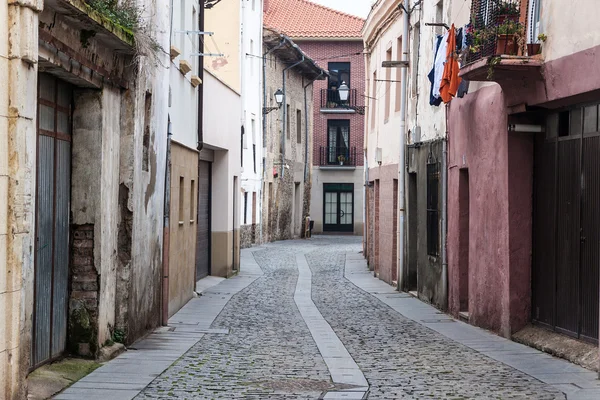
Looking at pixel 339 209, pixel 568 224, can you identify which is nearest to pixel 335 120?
pixel 339 209

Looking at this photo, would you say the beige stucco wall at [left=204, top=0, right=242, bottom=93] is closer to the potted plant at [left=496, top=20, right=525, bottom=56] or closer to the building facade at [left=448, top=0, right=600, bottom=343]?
the building facade at [left=448, top=0, right=600, bottom=343]

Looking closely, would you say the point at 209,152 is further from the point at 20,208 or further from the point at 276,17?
the point at 276,17

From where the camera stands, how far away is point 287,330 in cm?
1467

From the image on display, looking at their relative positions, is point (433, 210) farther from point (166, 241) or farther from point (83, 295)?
point (83, 295)

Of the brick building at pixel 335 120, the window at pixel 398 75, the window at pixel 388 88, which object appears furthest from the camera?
the brick building at pixel 335 120

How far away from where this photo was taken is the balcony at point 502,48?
12.0m

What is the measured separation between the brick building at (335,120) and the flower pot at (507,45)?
42.2 m

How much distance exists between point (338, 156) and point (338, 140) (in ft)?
2.78

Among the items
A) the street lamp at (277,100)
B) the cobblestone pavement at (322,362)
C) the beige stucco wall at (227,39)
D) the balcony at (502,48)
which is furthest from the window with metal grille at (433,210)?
the street lamp at (277,100)

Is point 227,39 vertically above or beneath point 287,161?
above

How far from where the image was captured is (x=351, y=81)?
55344 mm

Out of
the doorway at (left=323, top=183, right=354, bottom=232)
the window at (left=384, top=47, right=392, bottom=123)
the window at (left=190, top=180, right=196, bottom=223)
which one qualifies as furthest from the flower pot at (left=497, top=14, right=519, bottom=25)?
the doorway at (left=323, top=183, right=354, bottom=232)

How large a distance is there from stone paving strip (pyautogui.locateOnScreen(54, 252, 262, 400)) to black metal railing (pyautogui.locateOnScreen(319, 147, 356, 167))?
36.0 meters

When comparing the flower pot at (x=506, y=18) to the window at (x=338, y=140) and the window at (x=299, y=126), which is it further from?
the window at (x=338, y=140)
